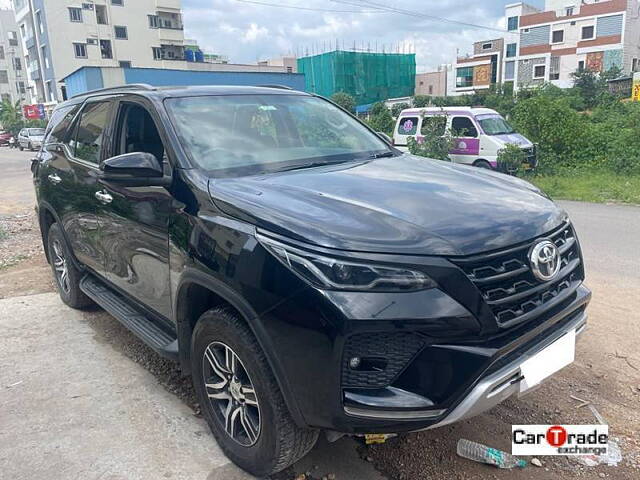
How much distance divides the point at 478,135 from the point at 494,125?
69 centimetres

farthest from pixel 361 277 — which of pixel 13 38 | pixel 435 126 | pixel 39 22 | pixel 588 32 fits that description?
pixel 13 38

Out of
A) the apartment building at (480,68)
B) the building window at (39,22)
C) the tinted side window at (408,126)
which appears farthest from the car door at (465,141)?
the apartment building at (480,68)

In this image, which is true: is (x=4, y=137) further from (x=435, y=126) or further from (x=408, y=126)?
(x=435, y=126)

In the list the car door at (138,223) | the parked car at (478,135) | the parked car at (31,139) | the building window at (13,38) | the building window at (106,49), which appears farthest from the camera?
the building window at (13,38)

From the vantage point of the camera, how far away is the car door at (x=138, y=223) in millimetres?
2957

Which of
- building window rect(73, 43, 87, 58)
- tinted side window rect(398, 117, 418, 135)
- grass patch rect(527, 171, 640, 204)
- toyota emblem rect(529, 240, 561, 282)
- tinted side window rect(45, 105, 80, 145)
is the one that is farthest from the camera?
building window rect(73, 43, 87, 58)

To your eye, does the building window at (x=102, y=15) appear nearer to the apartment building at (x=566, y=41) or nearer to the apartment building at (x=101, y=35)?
the apartment building at (x=101, y=35)

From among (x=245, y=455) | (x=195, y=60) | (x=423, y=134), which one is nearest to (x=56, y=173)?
(x=245, y=455)

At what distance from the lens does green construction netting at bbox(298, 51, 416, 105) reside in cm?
6369

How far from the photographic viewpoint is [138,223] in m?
3.15

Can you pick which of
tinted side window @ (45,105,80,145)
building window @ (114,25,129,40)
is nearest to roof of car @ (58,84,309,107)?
tinted side window @ (45,105,80,145)

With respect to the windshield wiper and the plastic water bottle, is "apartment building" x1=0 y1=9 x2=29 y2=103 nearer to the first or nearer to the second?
the windshield wiper

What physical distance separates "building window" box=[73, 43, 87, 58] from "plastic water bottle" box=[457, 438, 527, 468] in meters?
A: 55.4

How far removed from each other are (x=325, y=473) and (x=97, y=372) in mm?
1923
